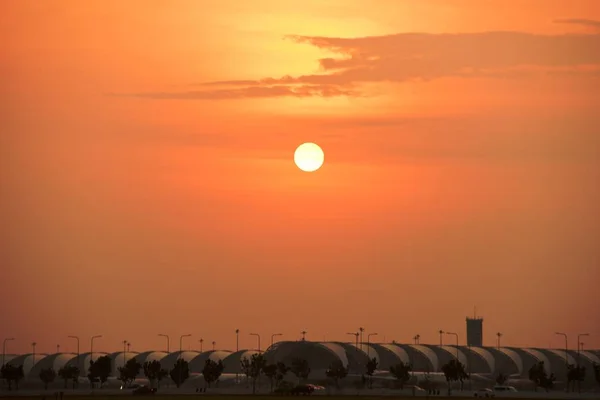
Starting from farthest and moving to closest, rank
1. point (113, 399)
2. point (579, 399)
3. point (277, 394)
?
point (277, 394)
point (579, 399)
point (113, 399)

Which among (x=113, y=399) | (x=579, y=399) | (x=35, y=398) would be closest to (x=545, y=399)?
(x=579, y=399)

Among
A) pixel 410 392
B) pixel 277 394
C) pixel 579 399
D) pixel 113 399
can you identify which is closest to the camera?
pixel 113 399

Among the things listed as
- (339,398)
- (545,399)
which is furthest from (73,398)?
(545,399)

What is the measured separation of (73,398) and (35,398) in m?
5.93

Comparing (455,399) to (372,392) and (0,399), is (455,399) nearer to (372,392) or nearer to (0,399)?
(372,392)

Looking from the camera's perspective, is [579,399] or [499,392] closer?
[579,399]

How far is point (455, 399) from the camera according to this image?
507 ft

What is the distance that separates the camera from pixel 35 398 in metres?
155

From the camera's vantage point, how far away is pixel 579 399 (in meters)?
159

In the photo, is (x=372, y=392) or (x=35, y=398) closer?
(x=35, y=398)

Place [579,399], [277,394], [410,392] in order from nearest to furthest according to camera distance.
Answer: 1. [579,399]
2. [277,394]
3. [410,392]

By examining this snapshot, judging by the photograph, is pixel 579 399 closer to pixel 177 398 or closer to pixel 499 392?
pixel 499 392

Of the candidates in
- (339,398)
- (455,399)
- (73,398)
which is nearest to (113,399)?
(73,398)

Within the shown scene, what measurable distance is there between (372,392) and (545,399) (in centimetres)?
3692
